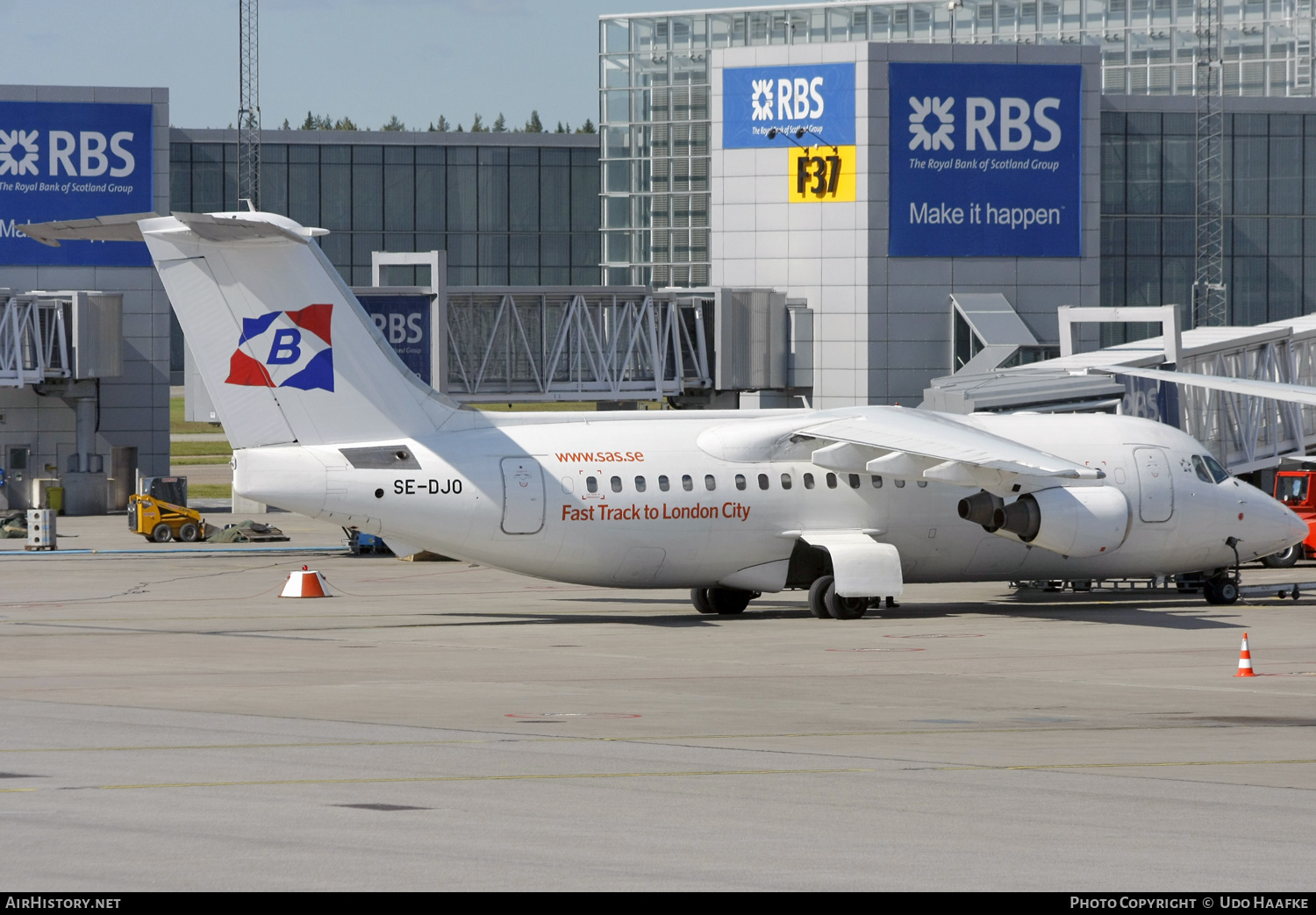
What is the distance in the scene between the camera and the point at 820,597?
32688mm

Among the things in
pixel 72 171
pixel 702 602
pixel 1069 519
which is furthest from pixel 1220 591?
pixel 72 171

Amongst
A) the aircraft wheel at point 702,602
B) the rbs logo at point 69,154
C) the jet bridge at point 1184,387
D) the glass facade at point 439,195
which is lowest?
the aircraft wheel at point 702,602

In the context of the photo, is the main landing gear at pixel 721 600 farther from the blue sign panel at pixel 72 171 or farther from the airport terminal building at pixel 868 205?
the blue sign panel at pixel 72 171

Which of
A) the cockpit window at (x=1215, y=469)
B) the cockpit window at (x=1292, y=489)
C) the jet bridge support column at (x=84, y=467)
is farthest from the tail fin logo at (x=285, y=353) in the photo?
the jet bridge support column at (x=84, y=467)

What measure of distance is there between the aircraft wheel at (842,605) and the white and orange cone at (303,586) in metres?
11.4

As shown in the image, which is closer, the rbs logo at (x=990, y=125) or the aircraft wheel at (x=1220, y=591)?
the aircraft wheel at (x=1220, y=591)

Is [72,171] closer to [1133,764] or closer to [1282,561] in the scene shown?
[1282,561]

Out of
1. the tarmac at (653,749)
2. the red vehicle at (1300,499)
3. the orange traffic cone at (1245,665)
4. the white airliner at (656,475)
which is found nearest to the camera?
the tarmac at (653,749)

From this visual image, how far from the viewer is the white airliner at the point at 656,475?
98.7ft

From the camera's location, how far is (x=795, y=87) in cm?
6341

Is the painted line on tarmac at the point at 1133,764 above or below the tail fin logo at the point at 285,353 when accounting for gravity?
below

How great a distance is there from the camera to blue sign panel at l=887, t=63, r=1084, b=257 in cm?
6278

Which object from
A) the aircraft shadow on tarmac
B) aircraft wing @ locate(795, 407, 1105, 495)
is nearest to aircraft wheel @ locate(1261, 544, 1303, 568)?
the aircraft shadow on tarmac

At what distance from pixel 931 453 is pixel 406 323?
3051 centimetres
